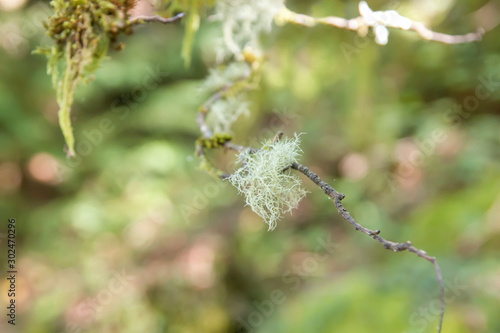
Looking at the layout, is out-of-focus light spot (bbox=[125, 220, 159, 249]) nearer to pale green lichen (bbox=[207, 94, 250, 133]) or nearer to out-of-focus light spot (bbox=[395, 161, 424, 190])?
out-of-focus light spot (bbox=[395, 161, 424, 190])

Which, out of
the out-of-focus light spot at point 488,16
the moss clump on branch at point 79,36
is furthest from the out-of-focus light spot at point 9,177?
the out-of-focus light spot at point 488,16

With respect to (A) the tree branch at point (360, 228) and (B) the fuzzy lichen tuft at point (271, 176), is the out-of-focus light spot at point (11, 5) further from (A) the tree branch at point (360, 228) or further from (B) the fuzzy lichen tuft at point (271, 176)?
(A) the tree branch at point (360, 228)

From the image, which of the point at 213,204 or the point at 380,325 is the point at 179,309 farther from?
the point at 380,325

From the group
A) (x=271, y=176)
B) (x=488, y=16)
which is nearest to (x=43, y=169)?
(x=488, y=16)

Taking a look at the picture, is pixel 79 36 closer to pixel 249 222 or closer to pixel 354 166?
pixel 249 222

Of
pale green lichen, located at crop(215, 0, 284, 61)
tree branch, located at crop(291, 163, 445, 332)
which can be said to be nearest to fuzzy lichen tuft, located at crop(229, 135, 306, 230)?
tree branch, located at crop(291, 163, 445, 332)
